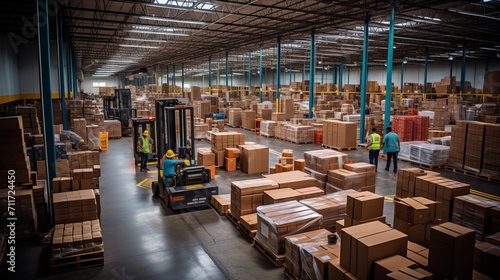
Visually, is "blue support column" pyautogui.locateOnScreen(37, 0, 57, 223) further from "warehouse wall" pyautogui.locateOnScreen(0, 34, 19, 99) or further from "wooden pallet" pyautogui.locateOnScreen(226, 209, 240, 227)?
"warehouse wall" pyautogui.locateOnScreen(0, 34, 19, 99)

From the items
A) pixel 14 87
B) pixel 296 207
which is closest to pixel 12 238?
pixel 296 207

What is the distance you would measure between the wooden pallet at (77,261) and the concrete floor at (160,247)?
107 mm

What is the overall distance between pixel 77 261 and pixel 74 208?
1191 mm

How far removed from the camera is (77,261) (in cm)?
528

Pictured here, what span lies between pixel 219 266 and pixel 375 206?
256 cm

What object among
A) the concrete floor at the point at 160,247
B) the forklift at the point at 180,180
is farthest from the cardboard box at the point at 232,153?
the forklift at the point at 180,180

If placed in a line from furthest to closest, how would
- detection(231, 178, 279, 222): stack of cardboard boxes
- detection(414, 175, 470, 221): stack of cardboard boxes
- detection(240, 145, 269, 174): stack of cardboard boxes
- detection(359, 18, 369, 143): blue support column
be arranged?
1. detection(359, 18, 369, 143): blue support column
2. detection(240, 145, 269, 174): stack of cardboard boxes
3. detection(231, 178, 279, 222): stack of cardboard boxes
4. detection(414, 175, 470, 221): stack of cardboard boxes

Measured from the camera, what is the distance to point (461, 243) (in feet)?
12.3

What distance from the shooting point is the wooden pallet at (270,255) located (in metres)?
5.33

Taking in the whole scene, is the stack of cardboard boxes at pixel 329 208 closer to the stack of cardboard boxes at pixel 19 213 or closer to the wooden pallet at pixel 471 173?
the stack of cardboard boxes at pixel 19 213

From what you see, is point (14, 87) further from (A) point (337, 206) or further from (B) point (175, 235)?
(A) point (337, 206)

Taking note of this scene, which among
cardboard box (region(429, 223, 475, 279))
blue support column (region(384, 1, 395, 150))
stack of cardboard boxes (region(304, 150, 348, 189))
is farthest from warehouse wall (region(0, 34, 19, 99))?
cardboard box (region(429, 223, 475, 279))

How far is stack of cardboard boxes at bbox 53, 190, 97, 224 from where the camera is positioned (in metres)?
6.07

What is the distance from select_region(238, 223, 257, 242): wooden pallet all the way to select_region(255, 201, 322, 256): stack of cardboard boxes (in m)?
0.22
